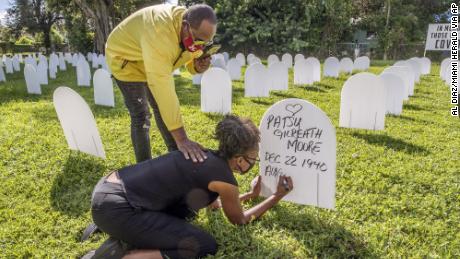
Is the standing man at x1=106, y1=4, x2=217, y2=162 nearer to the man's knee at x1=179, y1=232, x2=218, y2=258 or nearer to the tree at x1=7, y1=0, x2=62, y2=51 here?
the man's knee at x1=179, y1=232, x2=218, y2=258

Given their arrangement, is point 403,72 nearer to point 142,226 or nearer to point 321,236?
point 321,236

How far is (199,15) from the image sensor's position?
7.00ft

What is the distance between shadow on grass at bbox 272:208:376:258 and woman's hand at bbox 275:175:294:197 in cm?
25

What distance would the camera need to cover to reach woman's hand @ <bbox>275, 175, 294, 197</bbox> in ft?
8.11

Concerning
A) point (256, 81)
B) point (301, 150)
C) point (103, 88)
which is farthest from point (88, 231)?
point (256, 81)

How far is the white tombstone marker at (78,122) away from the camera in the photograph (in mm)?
3650

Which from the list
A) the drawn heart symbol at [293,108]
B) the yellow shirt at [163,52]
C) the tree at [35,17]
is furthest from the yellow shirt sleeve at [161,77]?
the tree at [35,17]

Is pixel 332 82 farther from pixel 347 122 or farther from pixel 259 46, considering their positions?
pixel 259 46

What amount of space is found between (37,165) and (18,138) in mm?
1110

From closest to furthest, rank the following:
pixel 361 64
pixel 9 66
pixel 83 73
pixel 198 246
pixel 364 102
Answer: pixel 198 246 < pixel 364 102 < pixel 83 73 < pixel 9 66 < pixel 361 64

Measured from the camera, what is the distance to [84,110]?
364cm

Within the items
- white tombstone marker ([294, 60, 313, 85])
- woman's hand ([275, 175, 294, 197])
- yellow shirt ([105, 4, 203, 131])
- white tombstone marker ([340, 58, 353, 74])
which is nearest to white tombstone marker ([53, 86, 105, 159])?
yellow shirt ([105, 4, 203, 131])

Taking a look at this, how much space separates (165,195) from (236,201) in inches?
16.8

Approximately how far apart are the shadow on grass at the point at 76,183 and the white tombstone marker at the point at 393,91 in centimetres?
401
